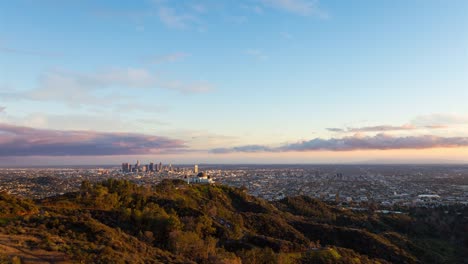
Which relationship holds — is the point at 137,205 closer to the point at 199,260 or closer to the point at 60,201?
the point at 60,201

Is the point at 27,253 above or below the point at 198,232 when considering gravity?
above

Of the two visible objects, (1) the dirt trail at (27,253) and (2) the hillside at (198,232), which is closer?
(1) the dirt trail at (27,253)

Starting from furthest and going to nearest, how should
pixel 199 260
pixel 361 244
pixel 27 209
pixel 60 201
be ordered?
1. pixel 361 244
2. pixel 60 201
3. pixel 27 209
4. pixel 199 260

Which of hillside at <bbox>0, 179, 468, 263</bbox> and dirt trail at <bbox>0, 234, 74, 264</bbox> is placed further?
hillside at <bbox>0, 179, 468, 263</bbox>

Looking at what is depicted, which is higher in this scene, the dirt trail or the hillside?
the dirt trail

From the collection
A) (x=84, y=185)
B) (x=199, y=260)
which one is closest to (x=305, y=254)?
(x=199, y=260)

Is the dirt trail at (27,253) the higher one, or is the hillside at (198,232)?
the dirt trail at (27,253)

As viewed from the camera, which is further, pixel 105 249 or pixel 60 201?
pixel 60 201

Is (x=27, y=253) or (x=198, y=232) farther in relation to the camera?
(x=198, y=232)
